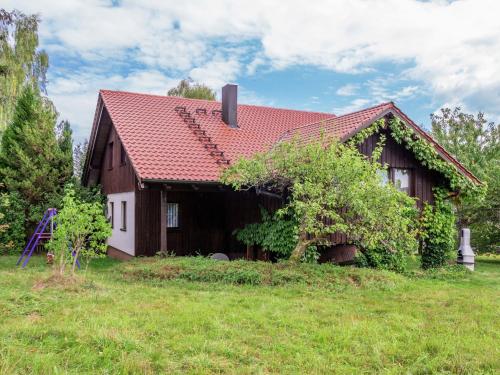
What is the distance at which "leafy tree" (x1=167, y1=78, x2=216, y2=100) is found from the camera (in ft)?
104

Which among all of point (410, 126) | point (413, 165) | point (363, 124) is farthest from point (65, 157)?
point (413, 165)

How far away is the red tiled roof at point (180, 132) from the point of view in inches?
531

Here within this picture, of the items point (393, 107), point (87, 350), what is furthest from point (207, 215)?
point (87, 350)

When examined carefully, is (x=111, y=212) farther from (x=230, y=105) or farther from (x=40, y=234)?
(x=230, y=105)

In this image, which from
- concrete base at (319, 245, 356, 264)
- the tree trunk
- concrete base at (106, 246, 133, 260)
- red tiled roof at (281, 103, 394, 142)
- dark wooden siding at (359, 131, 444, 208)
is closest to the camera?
the tree trunk

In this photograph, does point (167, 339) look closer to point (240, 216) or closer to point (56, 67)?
point (240, 216)

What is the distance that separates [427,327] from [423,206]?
28.0 ft

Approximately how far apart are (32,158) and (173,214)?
20.1 feet

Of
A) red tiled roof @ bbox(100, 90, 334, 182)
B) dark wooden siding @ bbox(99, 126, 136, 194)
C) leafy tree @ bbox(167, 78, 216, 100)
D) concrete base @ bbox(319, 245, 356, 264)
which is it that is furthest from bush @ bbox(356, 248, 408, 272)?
leafy tree @ bbox(167, 78, 216, 100)

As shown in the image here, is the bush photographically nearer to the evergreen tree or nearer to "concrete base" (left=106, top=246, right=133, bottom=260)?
"concrete base" (left=106, top=246, right=133, bottom=260)

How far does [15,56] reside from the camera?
19.5 meters

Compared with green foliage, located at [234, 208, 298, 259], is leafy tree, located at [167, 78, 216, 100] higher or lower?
higher

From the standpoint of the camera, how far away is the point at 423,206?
48.2 feet

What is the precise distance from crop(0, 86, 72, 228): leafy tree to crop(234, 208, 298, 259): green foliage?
8030mm
